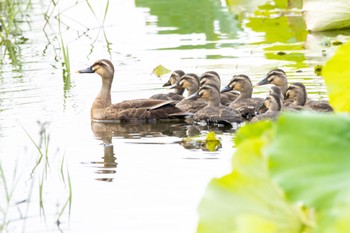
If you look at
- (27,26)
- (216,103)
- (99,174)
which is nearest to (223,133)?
(216,103)

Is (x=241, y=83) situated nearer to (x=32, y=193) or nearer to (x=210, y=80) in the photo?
(x=210, y=80)

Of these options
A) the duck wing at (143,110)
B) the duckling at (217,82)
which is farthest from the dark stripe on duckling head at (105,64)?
the duckling at (217,82)

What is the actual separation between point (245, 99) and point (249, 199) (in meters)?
7.16

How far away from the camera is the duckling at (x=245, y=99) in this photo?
29.1 ft

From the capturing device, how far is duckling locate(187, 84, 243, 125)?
8.62m

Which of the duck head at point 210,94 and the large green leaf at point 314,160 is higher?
the large green leaf at point 314,160

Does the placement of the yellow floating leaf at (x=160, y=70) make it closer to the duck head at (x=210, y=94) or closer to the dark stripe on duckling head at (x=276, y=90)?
the duck head at (x=210, y=94)

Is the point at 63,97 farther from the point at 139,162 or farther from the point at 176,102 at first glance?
the point at 139,162

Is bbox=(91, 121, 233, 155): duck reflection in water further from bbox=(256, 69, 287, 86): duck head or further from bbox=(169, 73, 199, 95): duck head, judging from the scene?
bbox=(256, 69, 287, 86): duck head

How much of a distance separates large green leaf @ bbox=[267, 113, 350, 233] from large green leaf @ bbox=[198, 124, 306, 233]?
17cm

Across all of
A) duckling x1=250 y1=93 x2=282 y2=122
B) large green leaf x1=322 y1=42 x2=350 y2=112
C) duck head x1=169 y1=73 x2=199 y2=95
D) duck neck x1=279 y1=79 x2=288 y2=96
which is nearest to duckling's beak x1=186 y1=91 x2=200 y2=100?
duck head x1=169 y1=73 x2=199 y2=95

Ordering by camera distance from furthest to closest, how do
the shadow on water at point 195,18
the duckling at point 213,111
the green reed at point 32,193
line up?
the shadow on water at point 195,18 → the duckling at point 213,111 → the green reed at point 32,193

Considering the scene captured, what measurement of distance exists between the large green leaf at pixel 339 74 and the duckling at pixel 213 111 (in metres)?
6.17

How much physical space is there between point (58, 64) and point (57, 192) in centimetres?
547
